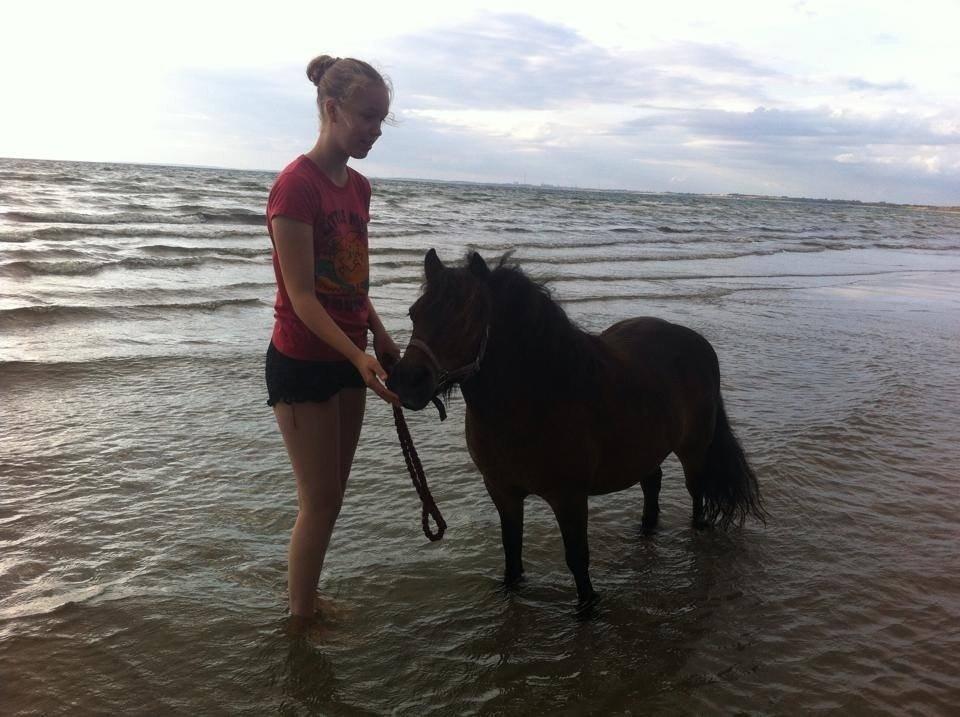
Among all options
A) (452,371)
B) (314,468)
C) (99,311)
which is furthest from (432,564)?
(99,311)

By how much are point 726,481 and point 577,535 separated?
4.58 ft

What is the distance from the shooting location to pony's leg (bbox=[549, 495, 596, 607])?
3.08 m

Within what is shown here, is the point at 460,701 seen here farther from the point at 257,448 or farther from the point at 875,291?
the point at 875,291

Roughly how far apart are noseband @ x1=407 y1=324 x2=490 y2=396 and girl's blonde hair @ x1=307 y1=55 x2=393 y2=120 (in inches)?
37.3

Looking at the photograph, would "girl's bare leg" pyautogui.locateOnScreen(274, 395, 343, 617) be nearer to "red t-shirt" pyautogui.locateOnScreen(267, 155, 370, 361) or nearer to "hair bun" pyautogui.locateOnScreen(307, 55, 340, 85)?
"red t-shirt" pyautogui.locateOnScreen(267, 155, 370, 361)

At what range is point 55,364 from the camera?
6676mm

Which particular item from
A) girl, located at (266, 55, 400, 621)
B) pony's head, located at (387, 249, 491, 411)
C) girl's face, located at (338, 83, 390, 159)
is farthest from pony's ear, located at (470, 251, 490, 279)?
girl's face, located at (338, 83, 390, 159)

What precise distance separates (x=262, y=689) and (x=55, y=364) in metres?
5.29

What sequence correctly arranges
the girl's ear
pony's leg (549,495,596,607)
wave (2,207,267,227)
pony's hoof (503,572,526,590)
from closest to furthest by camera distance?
the girl's ear
pony's leg (549,495,596,607)
pony's hoof (503,572,526,590)
wave (2,207,267,227)

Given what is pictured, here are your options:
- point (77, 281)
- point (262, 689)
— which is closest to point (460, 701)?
point (262, 689)

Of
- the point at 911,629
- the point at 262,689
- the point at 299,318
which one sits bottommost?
the point at 262,689

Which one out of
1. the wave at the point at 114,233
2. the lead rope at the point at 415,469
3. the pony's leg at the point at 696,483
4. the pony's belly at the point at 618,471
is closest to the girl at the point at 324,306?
the lead rope at the point at 415,469

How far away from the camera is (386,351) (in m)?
2.77

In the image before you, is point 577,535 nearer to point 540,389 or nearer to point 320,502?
point 540,389
